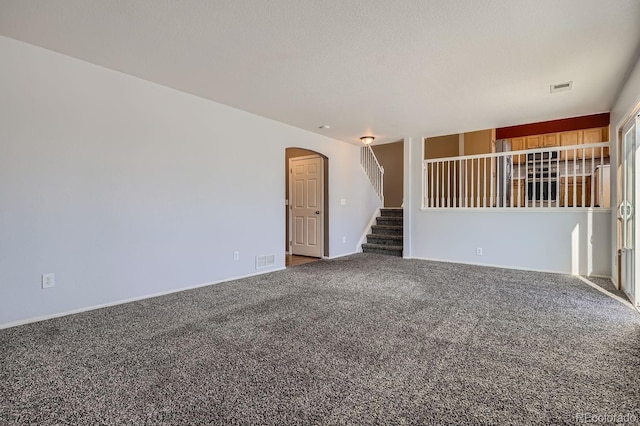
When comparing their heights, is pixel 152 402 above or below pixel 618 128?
below

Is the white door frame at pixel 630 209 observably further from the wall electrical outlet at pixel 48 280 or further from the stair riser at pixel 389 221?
A: the wall electrical outlet at pixel 48 280

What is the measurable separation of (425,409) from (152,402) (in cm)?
137

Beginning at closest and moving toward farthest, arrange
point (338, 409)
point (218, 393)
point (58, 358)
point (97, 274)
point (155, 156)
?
point (338, 409), point (218, 393), point (58, 358), point (97, 274), point (155, 156)

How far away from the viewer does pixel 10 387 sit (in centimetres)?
176

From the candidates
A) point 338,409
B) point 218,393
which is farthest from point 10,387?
point 338,409

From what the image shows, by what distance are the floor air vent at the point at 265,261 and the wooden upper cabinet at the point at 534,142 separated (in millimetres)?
5913

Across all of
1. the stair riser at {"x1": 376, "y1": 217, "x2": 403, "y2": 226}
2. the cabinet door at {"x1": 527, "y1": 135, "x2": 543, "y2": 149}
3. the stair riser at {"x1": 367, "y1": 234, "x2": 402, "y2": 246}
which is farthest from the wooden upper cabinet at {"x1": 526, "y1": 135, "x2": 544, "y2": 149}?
the stair riser at {"x1": 367, "y1": 234, "x2": 402, "y2": 246}

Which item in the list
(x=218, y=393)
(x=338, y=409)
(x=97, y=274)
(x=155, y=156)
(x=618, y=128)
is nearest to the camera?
(x=338, y=409)

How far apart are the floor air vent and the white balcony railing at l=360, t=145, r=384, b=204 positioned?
3.25m

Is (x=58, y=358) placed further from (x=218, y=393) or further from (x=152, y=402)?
(x=218, y=393)

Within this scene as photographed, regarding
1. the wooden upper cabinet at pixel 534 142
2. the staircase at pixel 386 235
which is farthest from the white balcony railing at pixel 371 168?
the wooden upper cabinet at pixel 534 142

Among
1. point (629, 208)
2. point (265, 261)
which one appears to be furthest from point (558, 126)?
point (265, 261)

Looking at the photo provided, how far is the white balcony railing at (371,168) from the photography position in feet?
23.8

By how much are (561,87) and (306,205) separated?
4400 millimetres
